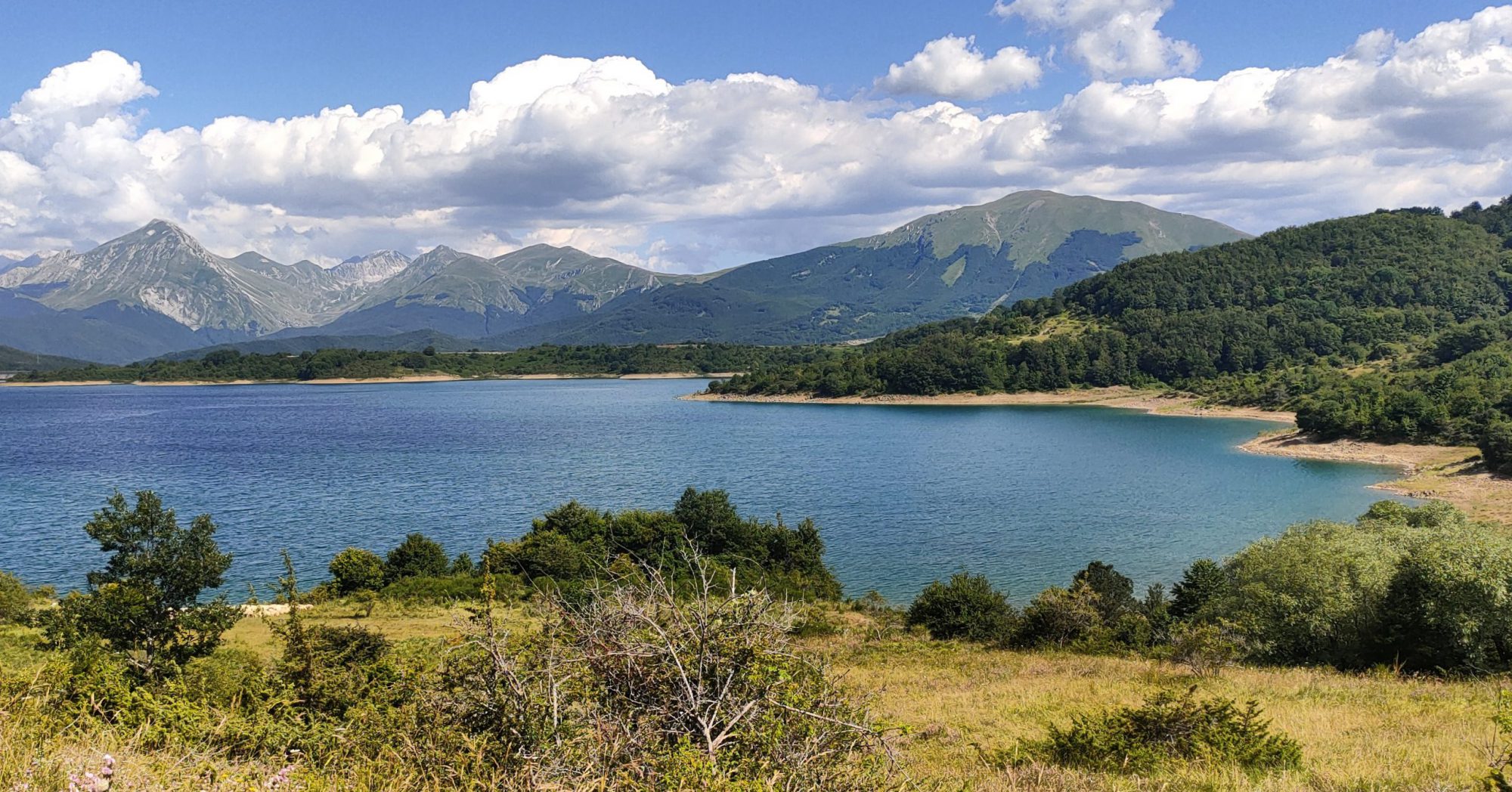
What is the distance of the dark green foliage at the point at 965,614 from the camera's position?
27719mm

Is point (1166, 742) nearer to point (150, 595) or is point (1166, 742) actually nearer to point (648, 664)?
point (648, 664)

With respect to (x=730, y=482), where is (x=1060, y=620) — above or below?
above

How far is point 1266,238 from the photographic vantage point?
7151 inches

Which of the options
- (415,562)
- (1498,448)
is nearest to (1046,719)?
(415,562)

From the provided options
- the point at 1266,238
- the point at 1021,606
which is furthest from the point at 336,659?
the point at 1266,238

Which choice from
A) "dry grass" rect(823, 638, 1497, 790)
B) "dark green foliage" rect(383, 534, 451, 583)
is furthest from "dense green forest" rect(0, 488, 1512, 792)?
"dark green foliage" rect(383, 534, 451, 583)

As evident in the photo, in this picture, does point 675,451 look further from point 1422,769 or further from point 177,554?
point 1422,769

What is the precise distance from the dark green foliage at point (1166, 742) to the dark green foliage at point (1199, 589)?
64.8 feet

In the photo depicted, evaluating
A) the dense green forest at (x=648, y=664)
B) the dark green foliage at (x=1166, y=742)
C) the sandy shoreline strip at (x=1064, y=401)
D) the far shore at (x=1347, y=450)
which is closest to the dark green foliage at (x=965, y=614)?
the dense green forest at (x=648, y=664)

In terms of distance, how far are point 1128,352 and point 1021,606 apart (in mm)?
129977

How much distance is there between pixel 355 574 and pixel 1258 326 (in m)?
154

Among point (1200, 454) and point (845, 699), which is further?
point (1200, 454)

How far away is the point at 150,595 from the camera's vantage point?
19.2 m

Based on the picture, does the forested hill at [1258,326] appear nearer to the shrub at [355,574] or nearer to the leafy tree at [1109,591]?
the leafy tree at [1109,591]
